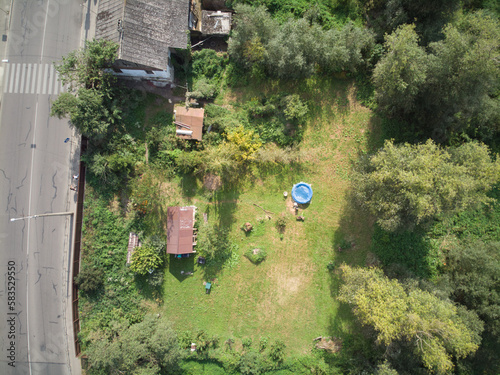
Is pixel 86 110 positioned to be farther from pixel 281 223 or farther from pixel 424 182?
pixel 424 182

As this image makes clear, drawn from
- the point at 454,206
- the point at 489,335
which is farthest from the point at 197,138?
the point at 489,335

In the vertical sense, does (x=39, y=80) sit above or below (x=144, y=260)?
above

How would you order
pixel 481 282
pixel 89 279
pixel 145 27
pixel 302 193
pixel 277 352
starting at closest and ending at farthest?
pixel 481 282
pixel 145 27
pixel 89 279
pixel 277 352
pixel 302 193

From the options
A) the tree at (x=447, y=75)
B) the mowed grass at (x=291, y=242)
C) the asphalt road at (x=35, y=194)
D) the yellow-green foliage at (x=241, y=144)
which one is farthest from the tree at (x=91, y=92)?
the tree at (x=447, y=75)

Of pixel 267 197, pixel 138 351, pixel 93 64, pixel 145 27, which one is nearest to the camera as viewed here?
pixel 138 351

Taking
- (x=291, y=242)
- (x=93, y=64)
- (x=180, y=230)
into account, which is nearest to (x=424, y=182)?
(x=291, y=242)

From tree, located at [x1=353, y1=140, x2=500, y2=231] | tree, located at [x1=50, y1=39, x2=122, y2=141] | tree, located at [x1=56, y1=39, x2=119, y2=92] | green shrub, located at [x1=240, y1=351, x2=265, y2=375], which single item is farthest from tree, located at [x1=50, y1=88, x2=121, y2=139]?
green shrub, located at [x1=240, y1=351, x2=265, y2=375]

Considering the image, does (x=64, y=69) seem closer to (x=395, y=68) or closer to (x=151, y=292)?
(x=151, y=292)

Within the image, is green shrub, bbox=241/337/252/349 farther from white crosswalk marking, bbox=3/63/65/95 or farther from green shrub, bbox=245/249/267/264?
white crosswalk marking, bbox=3/63/65/95
